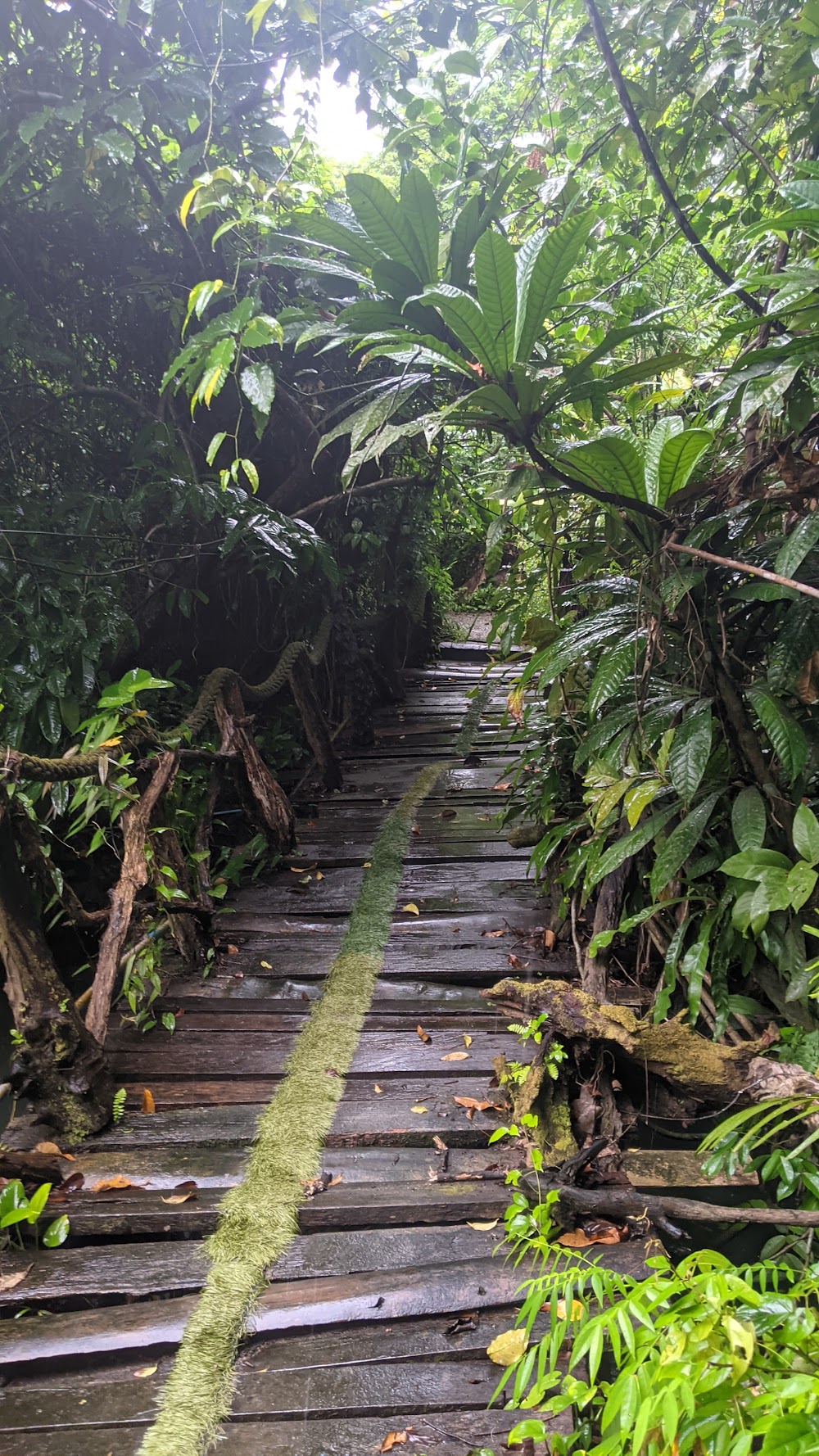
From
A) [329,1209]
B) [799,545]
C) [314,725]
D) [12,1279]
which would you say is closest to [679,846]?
[799,545]

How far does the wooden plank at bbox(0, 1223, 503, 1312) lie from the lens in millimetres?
1645

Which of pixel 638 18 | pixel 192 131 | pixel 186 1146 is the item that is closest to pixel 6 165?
pixel 192 131

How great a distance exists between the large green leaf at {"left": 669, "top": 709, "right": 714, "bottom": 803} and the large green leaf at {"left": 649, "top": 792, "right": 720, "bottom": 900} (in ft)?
0.46

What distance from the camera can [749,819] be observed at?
1839 mm

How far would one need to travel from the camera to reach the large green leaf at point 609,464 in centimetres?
149

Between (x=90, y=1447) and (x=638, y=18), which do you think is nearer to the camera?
(x=90, y=1447)

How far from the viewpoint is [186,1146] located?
6.83 ft

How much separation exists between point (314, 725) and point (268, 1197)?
10.0 feet

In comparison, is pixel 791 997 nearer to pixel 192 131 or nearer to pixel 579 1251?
pixel 579 1251

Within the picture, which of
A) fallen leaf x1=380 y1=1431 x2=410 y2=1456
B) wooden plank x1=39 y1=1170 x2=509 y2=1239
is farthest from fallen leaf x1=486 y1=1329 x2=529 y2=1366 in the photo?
wooden plank x1=39 y1=1170 x2=509 y2=1239

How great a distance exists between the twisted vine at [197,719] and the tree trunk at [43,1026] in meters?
0.17

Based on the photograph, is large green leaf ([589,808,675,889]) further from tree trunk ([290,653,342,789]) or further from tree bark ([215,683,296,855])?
tree trunk ([290,653,342,789])

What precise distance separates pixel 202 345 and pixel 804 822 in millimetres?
1803

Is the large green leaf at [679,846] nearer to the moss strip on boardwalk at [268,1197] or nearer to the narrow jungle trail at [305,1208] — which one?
the narrow jungle trail at [305,1208]
